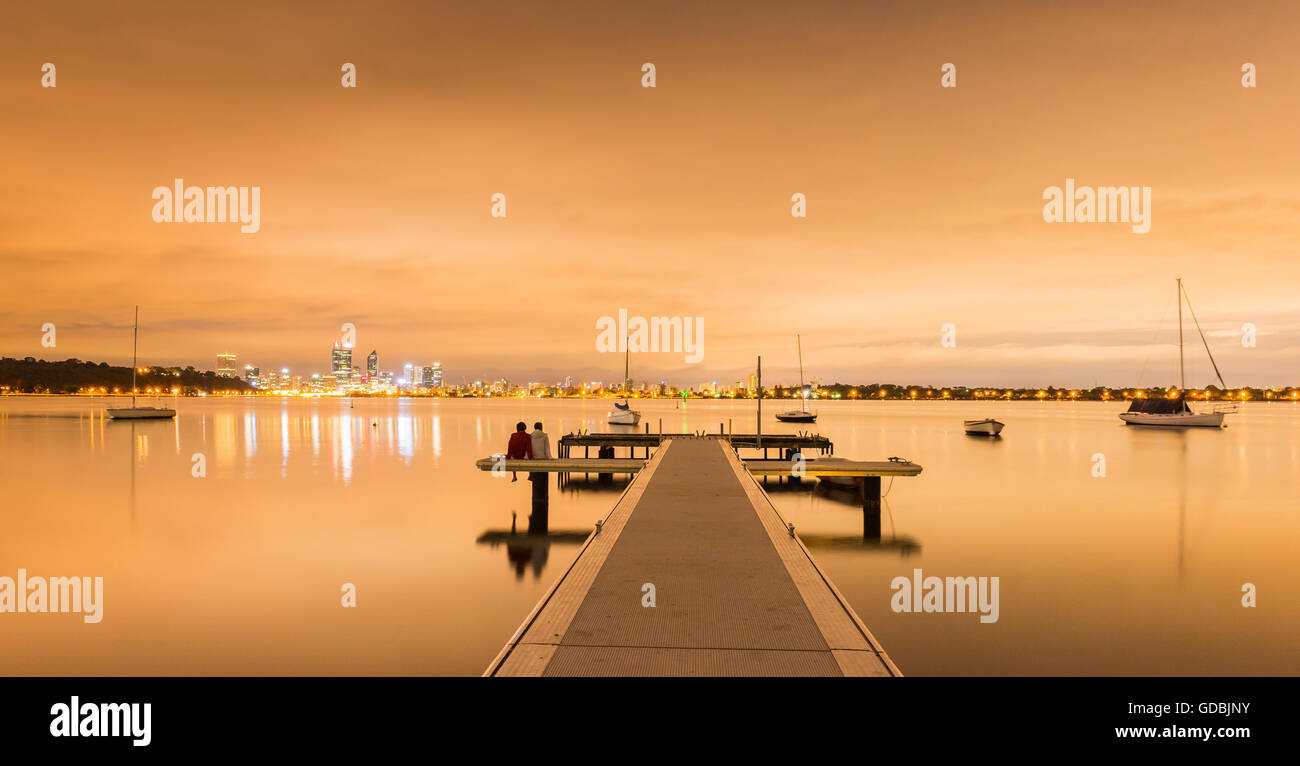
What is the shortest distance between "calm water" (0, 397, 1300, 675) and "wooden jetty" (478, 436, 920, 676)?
11.5ft

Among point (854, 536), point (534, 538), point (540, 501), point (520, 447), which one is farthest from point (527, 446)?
point (854, 536)

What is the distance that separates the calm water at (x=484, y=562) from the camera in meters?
11.6

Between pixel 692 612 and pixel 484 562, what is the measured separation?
12153mm

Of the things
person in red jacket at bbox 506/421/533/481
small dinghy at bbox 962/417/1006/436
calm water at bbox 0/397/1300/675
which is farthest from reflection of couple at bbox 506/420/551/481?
small dinghy at bbox 962/417/1006/436

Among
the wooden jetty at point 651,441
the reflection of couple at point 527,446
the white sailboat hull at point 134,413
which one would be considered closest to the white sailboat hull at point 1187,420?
the wooden jetty at point 651,441

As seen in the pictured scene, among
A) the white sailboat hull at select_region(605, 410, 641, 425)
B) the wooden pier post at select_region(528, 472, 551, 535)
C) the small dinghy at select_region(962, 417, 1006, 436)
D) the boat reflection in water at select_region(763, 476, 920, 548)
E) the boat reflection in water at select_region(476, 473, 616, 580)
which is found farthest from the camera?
the white sailboat hull at select_region(605, 410, 641, 425)

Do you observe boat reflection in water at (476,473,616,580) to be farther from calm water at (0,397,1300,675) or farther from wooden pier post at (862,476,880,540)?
wooden pier post at (862,476,880,540)

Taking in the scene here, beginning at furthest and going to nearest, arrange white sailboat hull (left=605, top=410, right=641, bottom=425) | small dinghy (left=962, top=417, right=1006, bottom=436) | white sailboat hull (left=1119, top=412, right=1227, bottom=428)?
white sailboat hull (left=1119, top=412, right=1227, bottom=428) < white sailboat hull (left=605, top=410, right=641, bottom=425) < small dinghy (left=962, top=417, right=1006, bottom=436)

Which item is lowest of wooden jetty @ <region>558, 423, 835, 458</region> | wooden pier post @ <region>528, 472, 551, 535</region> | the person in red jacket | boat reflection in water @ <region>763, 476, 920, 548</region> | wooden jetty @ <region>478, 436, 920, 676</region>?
boat reflection in water @ <region>763, 476, 920, 548</region>

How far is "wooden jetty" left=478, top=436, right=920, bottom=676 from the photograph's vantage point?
5.73 metres

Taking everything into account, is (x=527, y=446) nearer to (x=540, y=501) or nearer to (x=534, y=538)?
(x=534, y=538)
